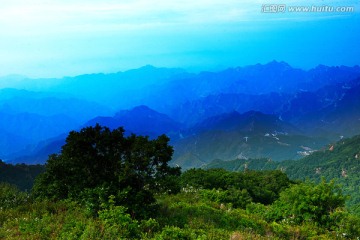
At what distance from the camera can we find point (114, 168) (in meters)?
16.1

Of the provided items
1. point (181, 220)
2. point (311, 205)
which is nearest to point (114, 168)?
point (181, 220)

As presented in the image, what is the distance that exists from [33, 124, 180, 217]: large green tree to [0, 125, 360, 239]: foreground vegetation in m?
0.04

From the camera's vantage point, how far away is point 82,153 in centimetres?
1625

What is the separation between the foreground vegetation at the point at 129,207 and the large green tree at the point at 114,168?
0.04 m

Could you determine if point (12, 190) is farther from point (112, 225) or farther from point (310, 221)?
point (310, 221)

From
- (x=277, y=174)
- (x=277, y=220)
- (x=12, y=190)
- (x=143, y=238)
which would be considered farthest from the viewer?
(x=277, y=174)

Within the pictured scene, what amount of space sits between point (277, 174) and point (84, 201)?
53480 mm

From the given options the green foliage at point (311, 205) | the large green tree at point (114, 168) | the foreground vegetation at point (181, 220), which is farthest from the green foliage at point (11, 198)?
the green foliage at point (311, 205)

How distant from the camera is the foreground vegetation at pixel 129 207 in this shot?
538 inches

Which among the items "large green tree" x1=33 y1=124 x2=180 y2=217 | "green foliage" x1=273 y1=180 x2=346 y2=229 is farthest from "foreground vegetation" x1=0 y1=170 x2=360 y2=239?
"large green tree" x1=33 y1=124 x2=180 y2=217

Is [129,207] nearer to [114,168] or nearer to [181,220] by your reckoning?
[114,168]

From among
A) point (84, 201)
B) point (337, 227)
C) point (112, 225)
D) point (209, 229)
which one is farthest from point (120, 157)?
point (337, 227)

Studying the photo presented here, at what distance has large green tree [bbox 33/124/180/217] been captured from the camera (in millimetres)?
14891

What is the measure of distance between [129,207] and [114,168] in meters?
2.13
